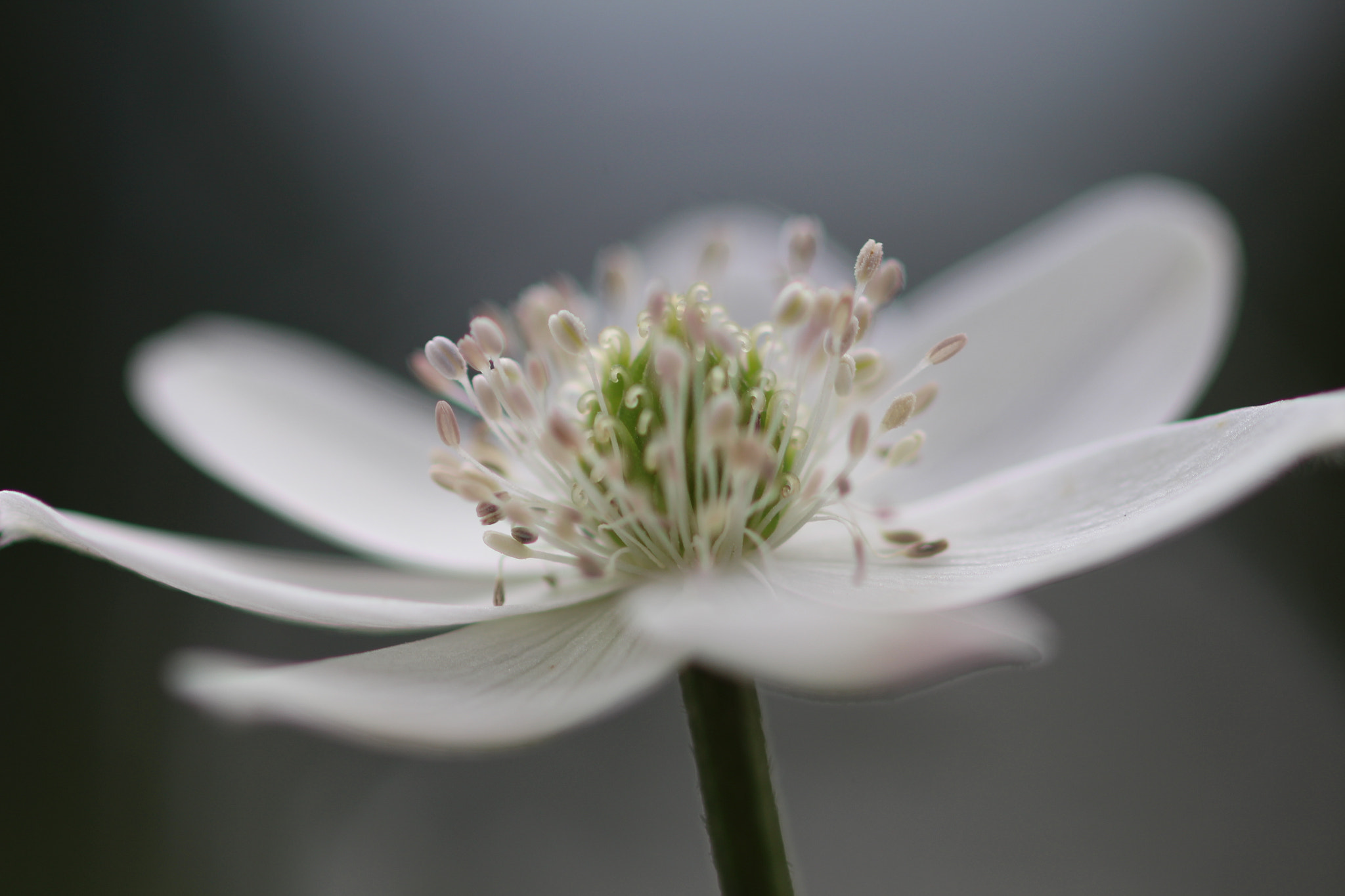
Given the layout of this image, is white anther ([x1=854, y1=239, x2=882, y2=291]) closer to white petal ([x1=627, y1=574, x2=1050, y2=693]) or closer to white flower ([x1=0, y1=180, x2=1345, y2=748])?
white flower ([x1=0, y1=180, x2=1345, y2=748])

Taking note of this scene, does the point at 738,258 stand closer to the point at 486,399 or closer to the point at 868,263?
the point at 868,263

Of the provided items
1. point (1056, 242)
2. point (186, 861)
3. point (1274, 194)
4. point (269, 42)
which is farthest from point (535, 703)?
point (269, 42)

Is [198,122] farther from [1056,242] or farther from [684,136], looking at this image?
[1056,242]

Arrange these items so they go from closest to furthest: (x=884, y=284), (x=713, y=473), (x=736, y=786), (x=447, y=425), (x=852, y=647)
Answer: (x=852, y=647) < (x=736, y=786) < (x=713, y=473) < (x=447, y=425) < (x=884, y=284)

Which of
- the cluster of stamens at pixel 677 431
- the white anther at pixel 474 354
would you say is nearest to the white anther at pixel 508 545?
the cluster of stamens at pixel 677 431

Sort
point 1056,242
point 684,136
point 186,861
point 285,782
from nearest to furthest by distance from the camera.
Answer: point 1056,242, point 186,861, point 285,782, point 684,136

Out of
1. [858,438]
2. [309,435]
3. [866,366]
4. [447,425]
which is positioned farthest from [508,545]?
[309,435]

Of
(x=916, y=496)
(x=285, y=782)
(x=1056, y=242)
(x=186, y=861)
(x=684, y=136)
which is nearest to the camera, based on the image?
(x=916, y=496)
